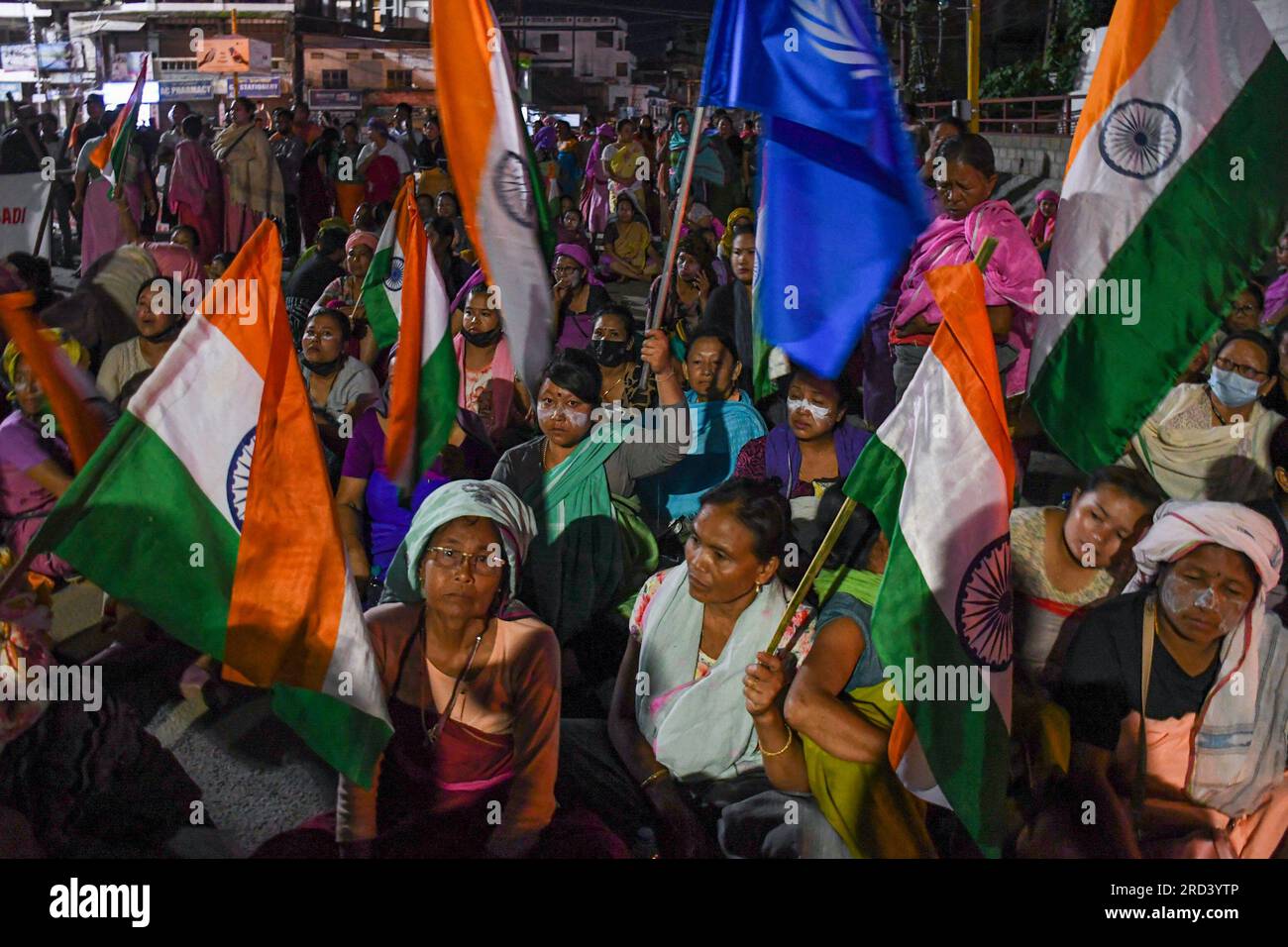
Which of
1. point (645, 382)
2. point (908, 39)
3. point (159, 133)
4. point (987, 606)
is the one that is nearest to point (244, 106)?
point (159, 133)

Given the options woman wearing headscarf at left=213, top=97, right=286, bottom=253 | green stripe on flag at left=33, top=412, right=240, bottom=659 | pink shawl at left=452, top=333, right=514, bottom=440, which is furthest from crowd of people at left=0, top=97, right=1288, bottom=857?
woman wearing headscarf at left=213, top=97, right=286, bottom=253

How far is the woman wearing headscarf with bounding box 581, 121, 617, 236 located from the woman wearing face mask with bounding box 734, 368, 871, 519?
38.9 feet

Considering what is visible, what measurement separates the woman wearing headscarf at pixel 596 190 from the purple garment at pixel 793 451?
1179 centimetres

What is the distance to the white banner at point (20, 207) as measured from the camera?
6523 millimetres

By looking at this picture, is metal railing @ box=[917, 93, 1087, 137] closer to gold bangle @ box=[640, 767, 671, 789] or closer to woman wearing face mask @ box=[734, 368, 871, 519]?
woman wearing face mask @ box=[734, 368, 871, 519]

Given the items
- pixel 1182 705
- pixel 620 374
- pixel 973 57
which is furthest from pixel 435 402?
pixel 973 57

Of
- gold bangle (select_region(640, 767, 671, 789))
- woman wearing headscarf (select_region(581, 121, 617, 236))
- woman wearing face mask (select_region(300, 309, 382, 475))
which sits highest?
woman wearing headscarf (select_region(581, 121, 617, 236))

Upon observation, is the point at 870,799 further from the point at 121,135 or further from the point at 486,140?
the point at 121,135

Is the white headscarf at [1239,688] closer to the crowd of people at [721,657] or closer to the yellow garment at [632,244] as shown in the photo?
the crowd of people at [721,657]

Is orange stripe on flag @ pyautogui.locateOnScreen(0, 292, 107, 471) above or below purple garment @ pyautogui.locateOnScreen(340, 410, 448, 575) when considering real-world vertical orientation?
above

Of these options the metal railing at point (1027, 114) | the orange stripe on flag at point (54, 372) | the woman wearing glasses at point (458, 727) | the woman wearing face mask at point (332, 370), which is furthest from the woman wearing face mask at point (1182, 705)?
the metal railing at point (1027, 114)

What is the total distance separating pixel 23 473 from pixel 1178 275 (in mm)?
3291

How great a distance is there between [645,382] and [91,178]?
686 cm

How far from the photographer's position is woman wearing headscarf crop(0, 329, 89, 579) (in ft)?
13.5
